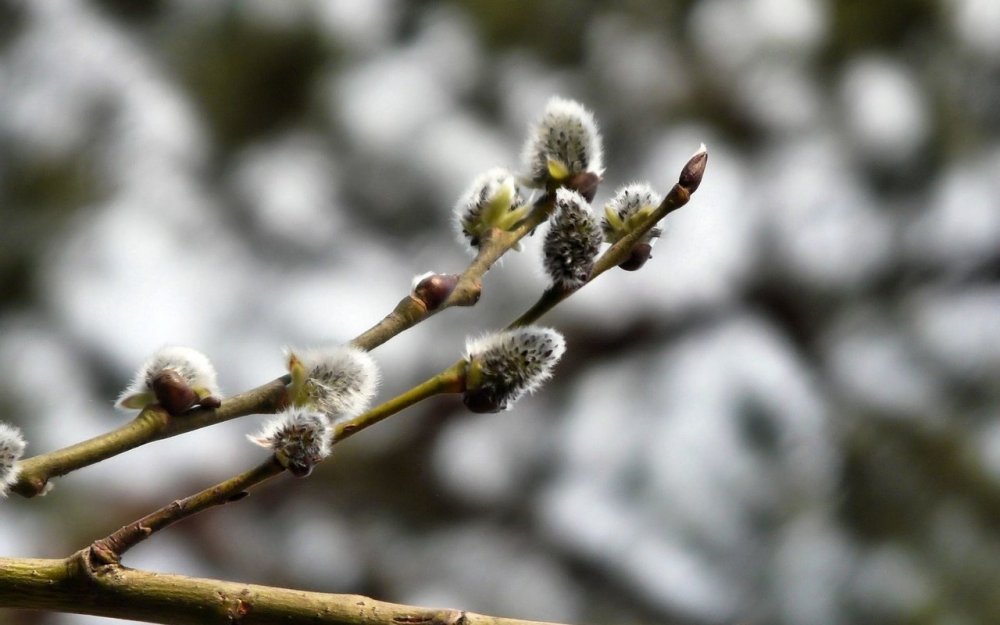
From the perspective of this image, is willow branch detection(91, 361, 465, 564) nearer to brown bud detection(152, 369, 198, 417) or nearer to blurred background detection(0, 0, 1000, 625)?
brown bud detection(152, 369, 198, 417)

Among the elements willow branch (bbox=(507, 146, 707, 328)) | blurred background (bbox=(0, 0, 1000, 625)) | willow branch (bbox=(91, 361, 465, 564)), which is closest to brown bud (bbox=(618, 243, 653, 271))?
willow branch (bbox=(507, 146, 707, 328))

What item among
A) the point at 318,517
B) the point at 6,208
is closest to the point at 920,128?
the point at 318,517

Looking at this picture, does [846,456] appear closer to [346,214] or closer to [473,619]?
[346,214]

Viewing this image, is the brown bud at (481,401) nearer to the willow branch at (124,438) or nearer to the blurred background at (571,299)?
the willow branch at (124,438)

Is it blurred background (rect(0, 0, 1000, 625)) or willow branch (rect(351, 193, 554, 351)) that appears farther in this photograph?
blurred background (rect(0, 0, 1000, 625))

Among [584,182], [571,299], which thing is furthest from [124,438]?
[571,299]

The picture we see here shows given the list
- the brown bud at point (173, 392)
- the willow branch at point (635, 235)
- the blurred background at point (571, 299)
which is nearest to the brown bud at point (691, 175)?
the willow branch at point (635, 235)

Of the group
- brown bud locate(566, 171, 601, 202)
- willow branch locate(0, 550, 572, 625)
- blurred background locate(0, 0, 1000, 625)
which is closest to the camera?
willow branch locate(0, 550, 572, 625)

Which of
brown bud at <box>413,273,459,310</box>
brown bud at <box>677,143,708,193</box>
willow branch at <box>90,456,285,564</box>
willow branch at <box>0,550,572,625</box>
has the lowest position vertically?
willow branch at <box>0,550,572,625</box>
